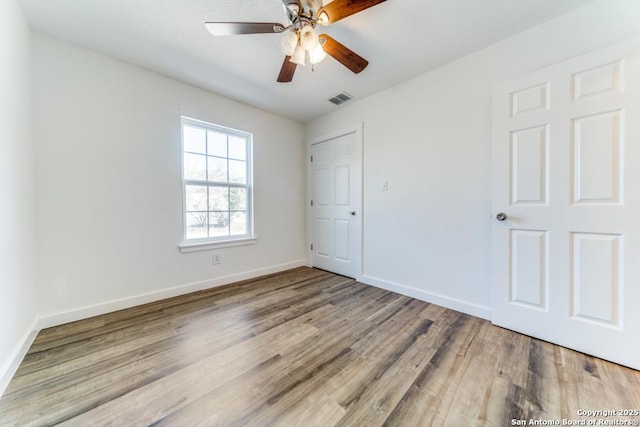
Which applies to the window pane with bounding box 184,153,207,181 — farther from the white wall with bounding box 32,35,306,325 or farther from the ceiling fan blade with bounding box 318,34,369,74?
the ceiling fan blade with bounding box 318,34,369,74

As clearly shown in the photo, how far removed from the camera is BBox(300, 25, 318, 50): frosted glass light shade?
145cm

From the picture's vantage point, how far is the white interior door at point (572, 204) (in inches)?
55.4

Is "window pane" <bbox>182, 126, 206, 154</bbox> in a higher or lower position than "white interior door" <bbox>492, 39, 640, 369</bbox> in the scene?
higher

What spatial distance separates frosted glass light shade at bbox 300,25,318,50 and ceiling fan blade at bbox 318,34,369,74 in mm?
97

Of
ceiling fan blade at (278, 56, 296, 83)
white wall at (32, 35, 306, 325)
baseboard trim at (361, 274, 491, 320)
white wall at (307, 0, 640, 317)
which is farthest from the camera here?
baseboard trim at (361, 274, 491, 320)

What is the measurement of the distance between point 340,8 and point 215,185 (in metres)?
2.23

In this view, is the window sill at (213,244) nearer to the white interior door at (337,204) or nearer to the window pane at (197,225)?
the window pane at (197,225)

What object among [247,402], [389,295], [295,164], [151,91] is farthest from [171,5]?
[389,295]

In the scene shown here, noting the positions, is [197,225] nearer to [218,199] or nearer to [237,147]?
[218,199]

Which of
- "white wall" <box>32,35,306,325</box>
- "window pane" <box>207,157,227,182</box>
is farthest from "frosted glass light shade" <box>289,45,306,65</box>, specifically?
"window pane" <box>207,157,227,182</box>

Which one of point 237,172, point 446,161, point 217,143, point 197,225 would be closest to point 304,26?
point 446,161

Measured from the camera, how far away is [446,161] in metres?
2.22

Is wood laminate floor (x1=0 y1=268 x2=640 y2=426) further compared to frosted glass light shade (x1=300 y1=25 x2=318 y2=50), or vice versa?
frosted glass light shade (x1=300 y1=25 x2=318 y2=50)

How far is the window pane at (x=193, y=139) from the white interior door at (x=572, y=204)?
9.81 feet
